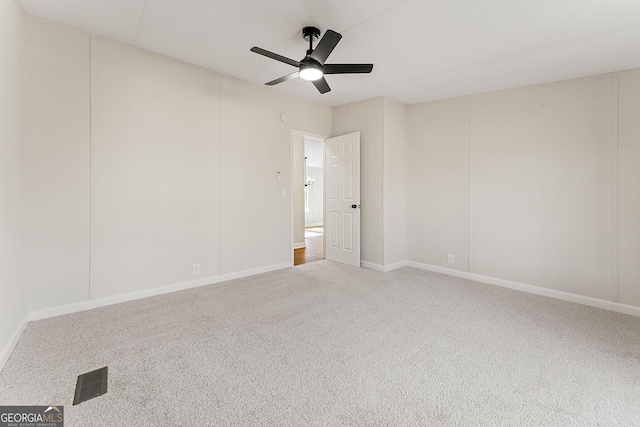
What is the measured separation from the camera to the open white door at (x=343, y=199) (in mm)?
4789

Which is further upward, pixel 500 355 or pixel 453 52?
pixel 453 52

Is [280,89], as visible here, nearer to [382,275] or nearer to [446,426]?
[382,275]

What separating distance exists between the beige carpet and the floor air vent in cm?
5

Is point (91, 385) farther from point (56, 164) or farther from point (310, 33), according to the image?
point (310, 33)

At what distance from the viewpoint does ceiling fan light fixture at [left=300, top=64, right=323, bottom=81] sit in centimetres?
266

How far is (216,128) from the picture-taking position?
3.80m

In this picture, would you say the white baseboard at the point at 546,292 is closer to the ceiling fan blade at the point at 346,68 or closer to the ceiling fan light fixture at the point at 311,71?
the ceiling fan blade at the point at 346,68

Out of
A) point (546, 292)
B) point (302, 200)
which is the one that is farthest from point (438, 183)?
point (302, 200)

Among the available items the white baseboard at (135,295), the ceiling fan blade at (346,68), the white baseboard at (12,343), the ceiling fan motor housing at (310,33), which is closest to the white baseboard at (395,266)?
the white baseboard at (135,295)

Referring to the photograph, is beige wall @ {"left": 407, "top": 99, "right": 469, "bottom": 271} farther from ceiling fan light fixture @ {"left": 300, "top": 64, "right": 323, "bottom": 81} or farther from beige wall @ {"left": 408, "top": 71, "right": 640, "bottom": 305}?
ceiling fan light fixture @ {"left": 300, "top": 64, "right": 323, "bottom": 81}

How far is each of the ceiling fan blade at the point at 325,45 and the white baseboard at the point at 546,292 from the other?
136 inches

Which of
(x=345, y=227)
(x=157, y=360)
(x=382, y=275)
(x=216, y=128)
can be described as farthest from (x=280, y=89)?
(x=157, y=360)

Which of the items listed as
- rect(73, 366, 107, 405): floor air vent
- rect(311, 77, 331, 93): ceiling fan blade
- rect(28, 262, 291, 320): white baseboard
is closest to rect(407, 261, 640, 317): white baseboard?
rect(28, 262, 291, 320): white baseboard

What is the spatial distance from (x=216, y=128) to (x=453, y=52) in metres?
2.81
